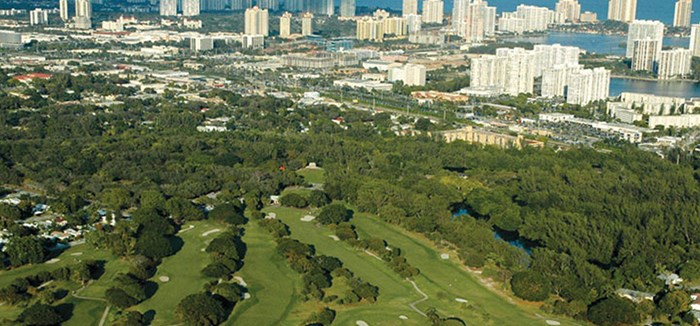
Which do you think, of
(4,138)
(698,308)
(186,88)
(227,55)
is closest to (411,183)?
(698,308)

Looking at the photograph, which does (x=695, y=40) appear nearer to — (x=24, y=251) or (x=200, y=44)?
(x=200, y=44)

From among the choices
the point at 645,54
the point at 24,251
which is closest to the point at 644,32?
the point at 645,54

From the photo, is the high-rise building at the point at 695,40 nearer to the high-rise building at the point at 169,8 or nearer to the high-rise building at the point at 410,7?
the high-rise building at the point at 410,7

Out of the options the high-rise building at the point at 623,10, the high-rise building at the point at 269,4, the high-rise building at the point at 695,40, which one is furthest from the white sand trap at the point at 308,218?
the high-rise building at the point at 269,4

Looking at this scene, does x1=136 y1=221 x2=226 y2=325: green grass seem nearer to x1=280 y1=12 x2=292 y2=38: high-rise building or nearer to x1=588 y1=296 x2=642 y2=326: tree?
x1=588 y1=296 x2=642 y2=326: tree

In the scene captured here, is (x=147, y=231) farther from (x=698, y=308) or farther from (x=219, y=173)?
(x=698, y=308)

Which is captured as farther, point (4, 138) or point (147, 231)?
point (4, 138)

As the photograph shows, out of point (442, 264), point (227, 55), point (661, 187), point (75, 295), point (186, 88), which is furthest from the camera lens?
point (227, 55)
